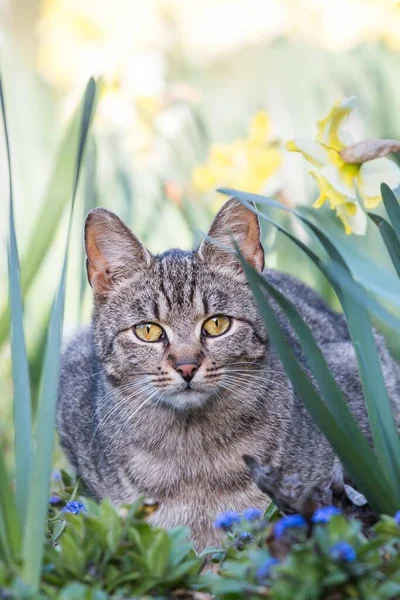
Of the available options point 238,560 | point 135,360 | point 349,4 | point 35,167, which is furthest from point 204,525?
point 349,4

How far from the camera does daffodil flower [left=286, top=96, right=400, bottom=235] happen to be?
2.16m

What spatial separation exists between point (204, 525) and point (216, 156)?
1925 mm

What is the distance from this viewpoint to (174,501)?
8.46 ft

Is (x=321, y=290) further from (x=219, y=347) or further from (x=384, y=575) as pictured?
(x=384, y=575)

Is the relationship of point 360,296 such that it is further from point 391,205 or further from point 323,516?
point 323,516

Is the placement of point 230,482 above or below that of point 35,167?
below

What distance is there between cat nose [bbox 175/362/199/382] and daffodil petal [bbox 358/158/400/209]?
65cm

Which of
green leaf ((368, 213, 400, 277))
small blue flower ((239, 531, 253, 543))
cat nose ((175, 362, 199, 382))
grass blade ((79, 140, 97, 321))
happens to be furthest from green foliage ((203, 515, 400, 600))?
grass blade ((79, 140, 97, 321))

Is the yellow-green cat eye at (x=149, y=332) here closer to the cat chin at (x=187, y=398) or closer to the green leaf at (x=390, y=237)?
the cat chin at (x=187, y=398)

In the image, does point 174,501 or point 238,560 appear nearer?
point 238,560

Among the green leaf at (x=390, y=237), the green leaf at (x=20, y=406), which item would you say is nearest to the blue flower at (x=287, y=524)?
the green leaf at (x=20, y=406)

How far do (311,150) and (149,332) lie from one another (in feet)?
2.47

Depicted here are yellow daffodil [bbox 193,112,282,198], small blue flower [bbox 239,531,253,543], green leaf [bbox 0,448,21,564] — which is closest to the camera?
green leaf [bbox 0,448,21,564]

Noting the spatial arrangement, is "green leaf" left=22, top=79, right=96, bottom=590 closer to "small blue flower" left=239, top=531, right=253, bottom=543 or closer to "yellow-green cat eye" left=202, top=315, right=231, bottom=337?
"small blue flower" left=239, top=531, right=253, bottom=543
